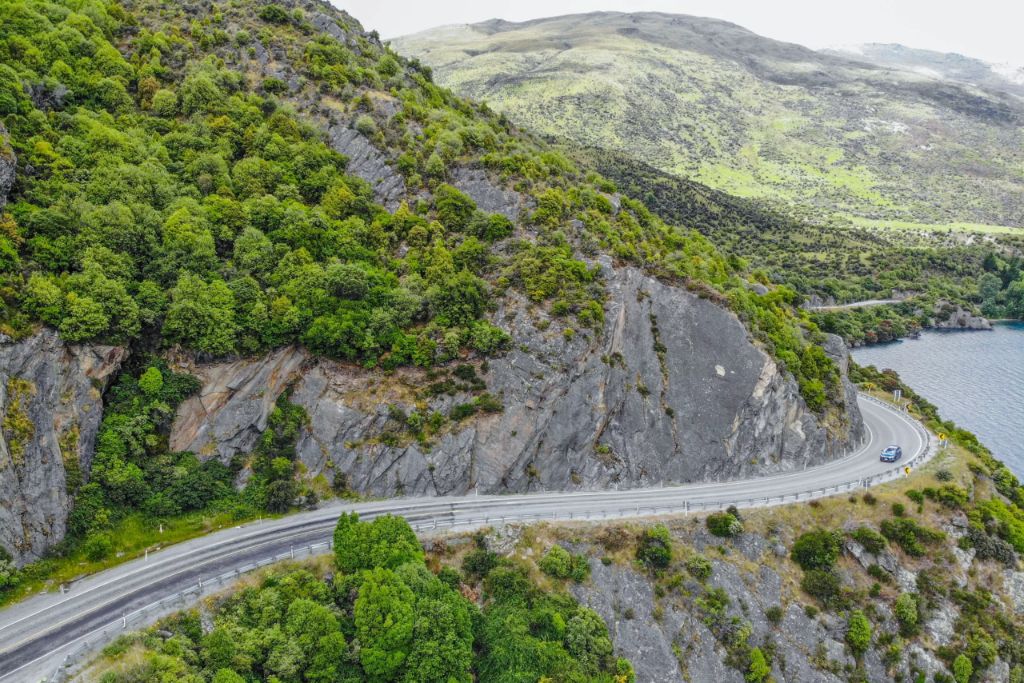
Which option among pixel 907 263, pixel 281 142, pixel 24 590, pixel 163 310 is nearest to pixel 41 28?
pixel 281 142

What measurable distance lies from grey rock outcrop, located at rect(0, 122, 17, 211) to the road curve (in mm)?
31227

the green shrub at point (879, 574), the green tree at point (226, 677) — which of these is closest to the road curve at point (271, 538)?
the green tree at point (226, 677)

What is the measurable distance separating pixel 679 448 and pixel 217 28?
81.5 m

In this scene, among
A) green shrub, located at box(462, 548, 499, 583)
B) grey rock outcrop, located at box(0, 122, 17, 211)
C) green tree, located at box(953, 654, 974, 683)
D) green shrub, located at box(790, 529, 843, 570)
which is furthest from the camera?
green shrub, located at box(790, 529, 843, 570)

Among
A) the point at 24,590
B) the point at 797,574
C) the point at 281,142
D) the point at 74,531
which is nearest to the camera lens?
the point at 24,590

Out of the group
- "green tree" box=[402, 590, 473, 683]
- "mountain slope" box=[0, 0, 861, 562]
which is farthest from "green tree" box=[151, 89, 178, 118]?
"green tree" box=[402, 590, 473, 683]

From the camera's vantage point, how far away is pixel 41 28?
66.4 meters

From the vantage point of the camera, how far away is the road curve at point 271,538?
118 feet

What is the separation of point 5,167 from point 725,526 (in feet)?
218

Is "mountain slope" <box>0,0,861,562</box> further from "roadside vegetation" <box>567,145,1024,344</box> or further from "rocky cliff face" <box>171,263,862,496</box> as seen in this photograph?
"roadside vegetation" <box>567,145,1024,344</box>

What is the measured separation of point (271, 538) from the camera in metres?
46.8

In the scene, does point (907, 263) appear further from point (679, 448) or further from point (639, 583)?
point (639, 583)

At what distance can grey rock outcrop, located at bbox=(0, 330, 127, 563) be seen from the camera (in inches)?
1588

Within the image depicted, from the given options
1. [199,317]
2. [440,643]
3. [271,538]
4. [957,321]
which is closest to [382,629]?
[440,643]
